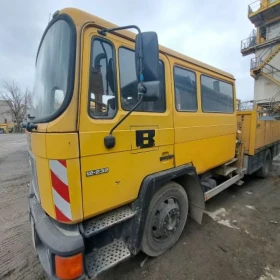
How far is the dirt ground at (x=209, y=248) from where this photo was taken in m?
2.28

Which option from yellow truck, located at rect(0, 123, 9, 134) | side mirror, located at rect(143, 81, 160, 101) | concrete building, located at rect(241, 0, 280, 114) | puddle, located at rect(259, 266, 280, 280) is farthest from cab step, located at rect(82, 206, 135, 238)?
yellow truck, located at rect(0, 123, 9, 134)

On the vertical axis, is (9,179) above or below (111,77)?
below

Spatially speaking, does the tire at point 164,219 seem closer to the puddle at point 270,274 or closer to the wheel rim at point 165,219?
the wheel rim at point 165,219

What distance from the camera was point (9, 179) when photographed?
596 cm

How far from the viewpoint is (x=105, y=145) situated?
1.71 m

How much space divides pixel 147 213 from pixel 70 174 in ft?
3.43

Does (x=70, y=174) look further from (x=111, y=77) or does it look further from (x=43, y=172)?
(x=111, y=77)

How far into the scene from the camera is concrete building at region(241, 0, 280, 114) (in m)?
18.2

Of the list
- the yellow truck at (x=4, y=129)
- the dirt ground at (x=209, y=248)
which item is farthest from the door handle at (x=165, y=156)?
the yellow truck at (x=4, y=129)

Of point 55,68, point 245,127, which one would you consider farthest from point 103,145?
point 245,127

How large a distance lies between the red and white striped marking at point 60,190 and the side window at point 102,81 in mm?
506

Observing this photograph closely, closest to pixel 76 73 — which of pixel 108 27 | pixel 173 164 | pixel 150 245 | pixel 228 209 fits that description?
pixel 108 27

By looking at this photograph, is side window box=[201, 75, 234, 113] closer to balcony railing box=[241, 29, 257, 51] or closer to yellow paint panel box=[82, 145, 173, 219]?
yellow paint panel box=[82, 145, 173, 219]

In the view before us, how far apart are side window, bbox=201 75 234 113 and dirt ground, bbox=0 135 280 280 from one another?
6.55 feet
